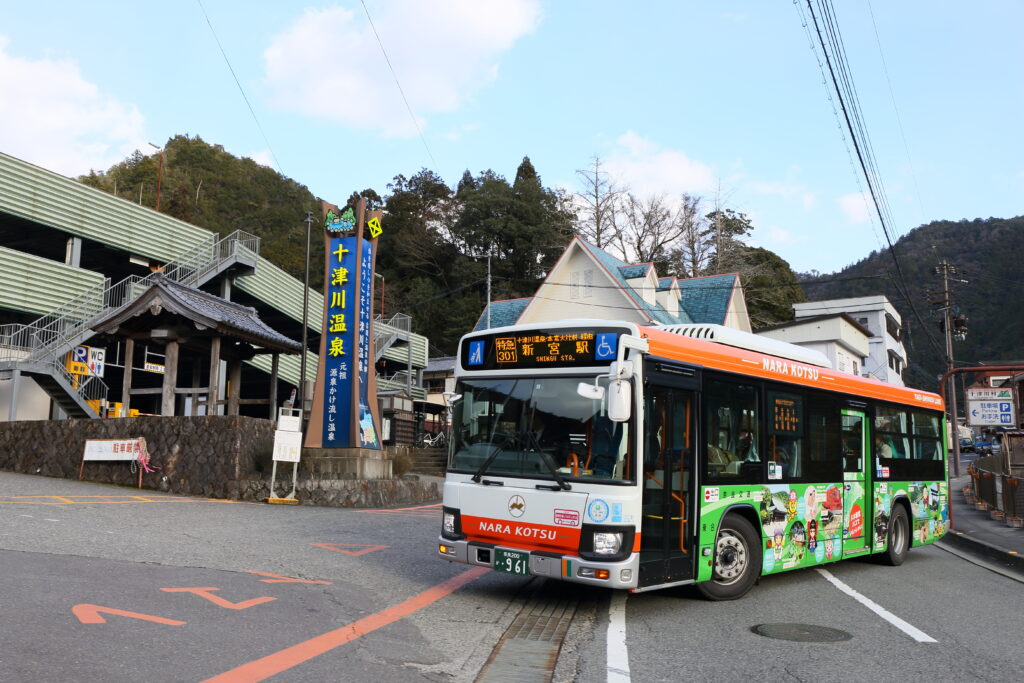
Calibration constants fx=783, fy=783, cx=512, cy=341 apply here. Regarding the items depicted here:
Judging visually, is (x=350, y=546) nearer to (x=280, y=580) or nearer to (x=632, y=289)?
(x=280, y=580)

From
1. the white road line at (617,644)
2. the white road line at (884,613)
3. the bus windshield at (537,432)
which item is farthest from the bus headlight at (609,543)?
the white road line at (884,613)

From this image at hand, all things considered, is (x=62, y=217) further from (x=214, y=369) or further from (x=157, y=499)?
(x=157, y=499)

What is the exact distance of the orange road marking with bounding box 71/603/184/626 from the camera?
Result: 233 inches

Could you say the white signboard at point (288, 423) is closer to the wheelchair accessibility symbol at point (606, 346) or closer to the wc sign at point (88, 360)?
the wc sign at point (88, 360)

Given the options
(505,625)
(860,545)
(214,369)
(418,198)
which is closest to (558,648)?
(505,625)

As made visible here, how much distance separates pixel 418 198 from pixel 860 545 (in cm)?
5746

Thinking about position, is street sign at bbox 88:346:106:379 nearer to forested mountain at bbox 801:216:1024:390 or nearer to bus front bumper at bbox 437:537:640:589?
bus front bumper at bbox 437:537:640:589

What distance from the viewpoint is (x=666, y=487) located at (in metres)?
7.41

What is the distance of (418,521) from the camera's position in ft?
50.4

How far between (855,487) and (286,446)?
11859 mm

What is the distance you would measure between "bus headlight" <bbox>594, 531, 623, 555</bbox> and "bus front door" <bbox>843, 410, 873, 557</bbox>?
186 inches

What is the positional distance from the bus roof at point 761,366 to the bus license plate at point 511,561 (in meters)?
2.27

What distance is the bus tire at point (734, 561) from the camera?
8.09 m

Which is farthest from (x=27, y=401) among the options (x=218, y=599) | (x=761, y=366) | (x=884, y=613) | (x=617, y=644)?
(x=884, y=613)
